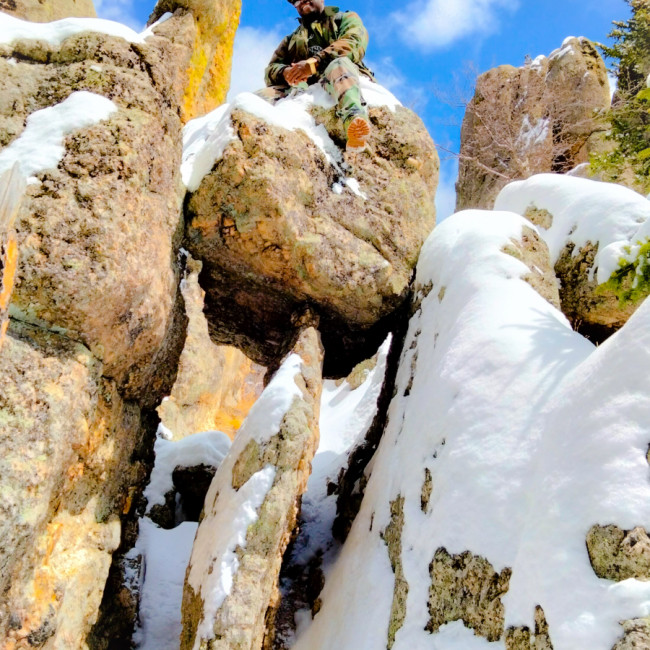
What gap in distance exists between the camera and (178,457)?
28.9 ft

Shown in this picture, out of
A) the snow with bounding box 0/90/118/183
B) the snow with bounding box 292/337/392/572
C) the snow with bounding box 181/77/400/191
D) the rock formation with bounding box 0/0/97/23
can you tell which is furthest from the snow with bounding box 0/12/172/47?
the rock formation with bounding box 0/0/97/23

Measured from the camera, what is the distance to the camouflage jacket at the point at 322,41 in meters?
7.75

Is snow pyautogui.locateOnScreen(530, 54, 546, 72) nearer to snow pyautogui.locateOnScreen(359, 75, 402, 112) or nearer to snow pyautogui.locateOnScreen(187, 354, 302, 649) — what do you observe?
snow pyautogui.locateOnScreen(359, 75, 402, 112)

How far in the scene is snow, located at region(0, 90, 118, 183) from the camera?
4.64 metres

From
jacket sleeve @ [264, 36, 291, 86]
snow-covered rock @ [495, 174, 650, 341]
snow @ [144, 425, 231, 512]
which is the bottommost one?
snow @ [144, 425, 231, 512]

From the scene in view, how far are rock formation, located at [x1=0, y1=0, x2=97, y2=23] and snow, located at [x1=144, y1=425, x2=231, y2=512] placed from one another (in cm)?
1353

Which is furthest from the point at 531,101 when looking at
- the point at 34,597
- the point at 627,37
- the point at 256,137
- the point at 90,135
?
the point at 34,597

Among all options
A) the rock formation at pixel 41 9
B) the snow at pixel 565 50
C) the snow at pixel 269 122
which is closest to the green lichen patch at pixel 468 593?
the snow at pixel 269 122

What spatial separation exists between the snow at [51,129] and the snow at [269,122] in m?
1.17

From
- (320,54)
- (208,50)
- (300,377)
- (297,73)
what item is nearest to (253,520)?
(300,377)

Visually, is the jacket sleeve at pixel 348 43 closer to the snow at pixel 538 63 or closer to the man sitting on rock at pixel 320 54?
the man sitting on rock at pixel 320 54

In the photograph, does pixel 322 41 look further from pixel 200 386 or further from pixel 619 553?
pixel 200 386

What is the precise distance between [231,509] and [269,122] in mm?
4276

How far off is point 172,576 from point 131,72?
6.17 meters
